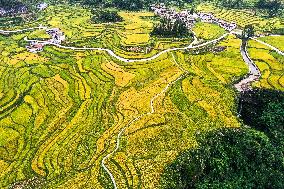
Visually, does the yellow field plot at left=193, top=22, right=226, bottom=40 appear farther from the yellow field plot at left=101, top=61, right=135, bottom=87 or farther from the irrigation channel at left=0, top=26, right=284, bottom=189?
the yellow field plot at left=101, top=61, right=135, bottom=87

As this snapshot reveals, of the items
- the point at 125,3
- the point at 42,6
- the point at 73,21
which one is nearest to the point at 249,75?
the point at 73,21

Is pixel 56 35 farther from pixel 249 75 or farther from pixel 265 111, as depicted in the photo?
pixel 265 111

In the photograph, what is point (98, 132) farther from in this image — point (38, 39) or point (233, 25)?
point (233, 25)

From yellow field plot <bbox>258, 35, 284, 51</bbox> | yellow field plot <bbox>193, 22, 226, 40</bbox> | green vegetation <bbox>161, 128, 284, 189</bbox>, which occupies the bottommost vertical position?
green vegetation <bbox>161, 128, 284, 189</bbox>

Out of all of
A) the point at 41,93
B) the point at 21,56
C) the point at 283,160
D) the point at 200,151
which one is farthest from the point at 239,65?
the point at 21,56

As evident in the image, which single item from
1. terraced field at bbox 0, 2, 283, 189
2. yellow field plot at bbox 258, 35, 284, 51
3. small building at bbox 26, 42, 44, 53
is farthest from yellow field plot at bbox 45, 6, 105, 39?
yellow field plot at bbox 258, 35, 284, 51

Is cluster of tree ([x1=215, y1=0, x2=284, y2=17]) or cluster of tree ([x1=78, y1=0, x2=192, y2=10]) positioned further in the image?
cluster of tree ([x1=78, y1=0, x2=192, y2=10])
